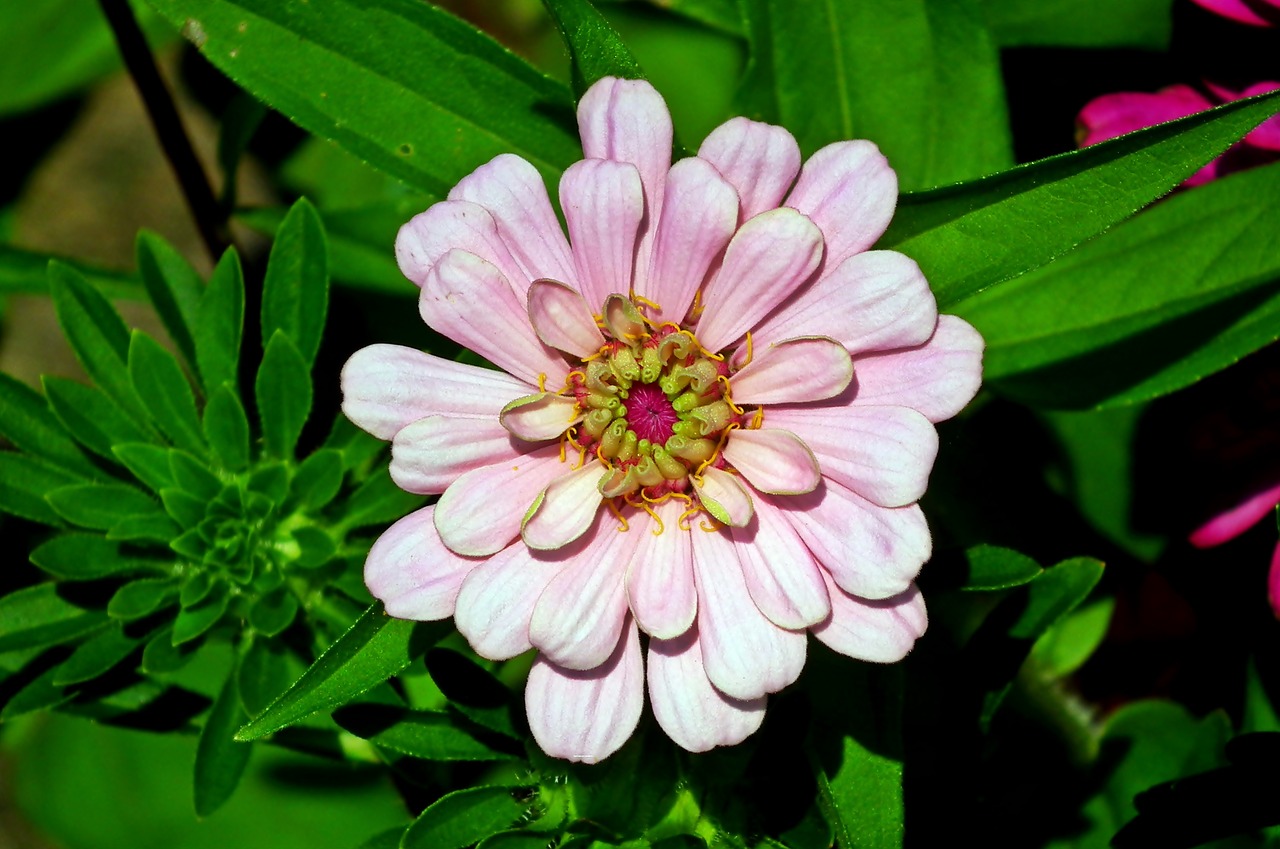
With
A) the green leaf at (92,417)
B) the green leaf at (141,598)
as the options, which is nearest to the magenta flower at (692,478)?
the green leaf at (141,598)

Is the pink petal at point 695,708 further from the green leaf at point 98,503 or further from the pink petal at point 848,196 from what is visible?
the green leaf at point 98,503

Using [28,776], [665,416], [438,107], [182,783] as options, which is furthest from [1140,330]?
[28,776]

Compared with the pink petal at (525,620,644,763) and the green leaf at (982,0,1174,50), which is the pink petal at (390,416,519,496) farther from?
the green leaf at (982,0,1174,50)

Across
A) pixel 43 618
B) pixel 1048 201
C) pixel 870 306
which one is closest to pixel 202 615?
pixel 43 618

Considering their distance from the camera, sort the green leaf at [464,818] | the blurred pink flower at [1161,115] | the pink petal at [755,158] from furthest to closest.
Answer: the blurred pink flower at [1161,115] → the green leaf at [464,818] → the pink petal at [755,158]

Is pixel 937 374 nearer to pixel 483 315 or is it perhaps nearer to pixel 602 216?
pixel 602 216

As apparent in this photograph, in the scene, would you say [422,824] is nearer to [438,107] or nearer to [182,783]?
[438,107]
